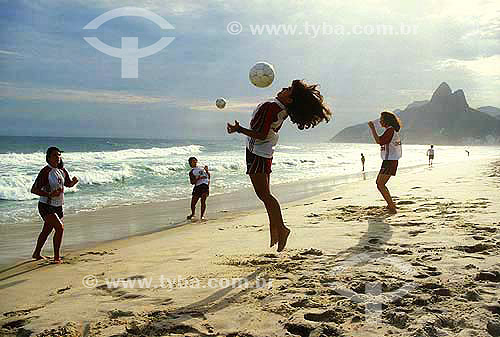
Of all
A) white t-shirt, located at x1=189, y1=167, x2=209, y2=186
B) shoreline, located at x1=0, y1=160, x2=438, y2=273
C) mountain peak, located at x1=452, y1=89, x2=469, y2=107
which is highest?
mountain peak, located at x1=452, y1=89, x2=469, y2=107

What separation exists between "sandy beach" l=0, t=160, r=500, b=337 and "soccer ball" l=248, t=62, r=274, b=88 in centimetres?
225

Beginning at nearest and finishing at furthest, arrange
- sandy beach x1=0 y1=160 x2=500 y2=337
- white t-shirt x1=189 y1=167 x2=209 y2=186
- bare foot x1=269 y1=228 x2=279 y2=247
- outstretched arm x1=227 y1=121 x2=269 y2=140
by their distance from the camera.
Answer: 1. sandy beach x1=0 y1=160 x2=500 y2=337
2. outstretched arm x1=227 y1=121 x2=269 y2=140
3. bare foot x1=269 y1=228 x2=279 y2=247
4. white t-shirt x1=189 y1=167 x2=209 y2=186

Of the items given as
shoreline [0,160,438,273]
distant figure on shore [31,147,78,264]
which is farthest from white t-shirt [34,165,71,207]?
shoreline [0,160,438,273]

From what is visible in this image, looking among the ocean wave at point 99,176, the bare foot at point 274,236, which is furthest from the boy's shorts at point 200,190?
the ocean wave at point 99,176

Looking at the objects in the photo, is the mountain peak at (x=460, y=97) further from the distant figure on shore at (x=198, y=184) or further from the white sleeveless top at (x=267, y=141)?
the white sleeveless top at (x=267, y=141)

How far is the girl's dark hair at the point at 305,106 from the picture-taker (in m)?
4.48

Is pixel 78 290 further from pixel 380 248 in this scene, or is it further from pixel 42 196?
pixel 380 248

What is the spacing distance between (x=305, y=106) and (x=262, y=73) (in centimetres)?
131

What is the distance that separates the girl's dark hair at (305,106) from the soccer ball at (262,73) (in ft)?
3.63

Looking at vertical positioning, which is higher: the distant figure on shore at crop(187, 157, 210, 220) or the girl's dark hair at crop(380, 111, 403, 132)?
the girl's dark hair at crop(380, 111, 403, 132)

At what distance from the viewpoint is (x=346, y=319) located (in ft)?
9.97

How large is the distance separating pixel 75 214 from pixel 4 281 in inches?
217

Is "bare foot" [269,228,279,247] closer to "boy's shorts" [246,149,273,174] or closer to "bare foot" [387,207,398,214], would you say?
"boy's shorts" [246,149,273,174]

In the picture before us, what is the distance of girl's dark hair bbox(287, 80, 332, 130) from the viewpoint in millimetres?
4480
